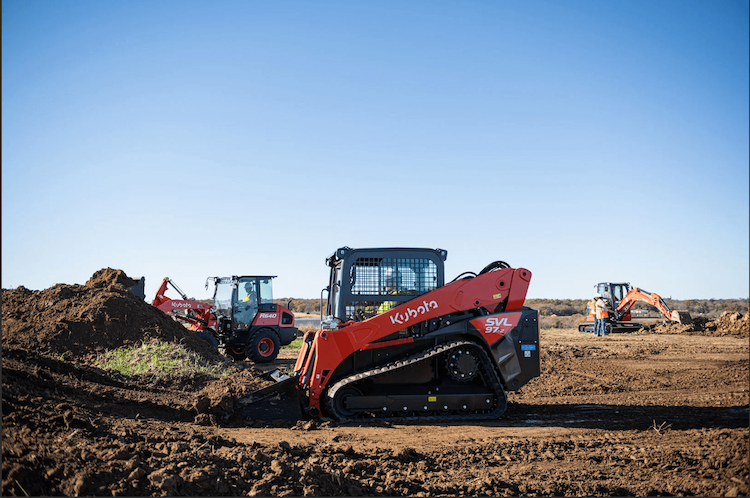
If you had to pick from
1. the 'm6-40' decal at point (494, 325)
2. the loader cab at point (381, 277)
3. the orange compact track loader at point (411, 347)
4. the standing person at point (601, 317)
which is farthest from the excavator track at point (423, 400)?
the standing person at point (601, 317)

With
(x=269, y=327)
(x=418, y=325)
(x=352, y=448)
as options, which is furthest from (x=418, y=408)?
(x=269, y=327)

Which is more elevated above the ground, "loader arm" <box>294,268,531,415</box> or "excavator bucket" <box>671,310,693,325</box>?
"loader arm" <box>294,268,531,415</box>

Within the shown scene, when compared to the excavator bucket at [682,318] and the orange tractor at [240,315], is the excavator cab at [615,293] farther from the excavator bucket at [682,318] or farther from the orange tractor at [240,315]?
the orange tractor at [240,315]

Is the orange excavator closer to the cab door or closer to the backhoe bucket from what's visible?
the cab door

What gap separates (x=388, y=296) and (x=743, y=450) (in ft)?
15.5

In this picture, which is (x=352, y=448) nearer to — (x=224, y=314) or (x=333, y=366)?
(x=333, y=366)

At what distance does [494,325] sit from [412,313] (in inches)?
49.9

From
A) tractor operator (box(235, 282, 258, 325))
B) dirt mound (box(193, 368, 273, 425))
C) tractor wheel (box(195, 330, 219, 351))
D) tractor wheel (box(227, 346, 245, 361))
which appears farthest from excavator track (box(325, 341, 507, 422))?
tractor wheel (box(227, 346, 245, 361))

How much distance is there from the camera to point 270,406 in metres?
7.35

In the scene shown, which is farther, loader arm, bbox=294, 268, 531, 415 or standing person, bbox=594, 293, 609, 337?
standing person, bbox=594, 293, 609, 337

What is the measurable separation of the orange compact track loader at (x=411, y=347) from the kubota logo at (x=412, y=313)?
15 millimetres

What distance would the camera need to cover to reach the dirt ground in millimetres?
4133

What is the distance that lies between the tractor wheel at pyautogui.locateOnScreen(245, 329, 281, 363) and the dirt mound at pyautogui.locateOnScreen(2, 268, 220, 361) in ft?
8.50

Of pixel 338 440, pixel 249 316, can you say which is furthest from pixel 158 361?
pixel 338 440
